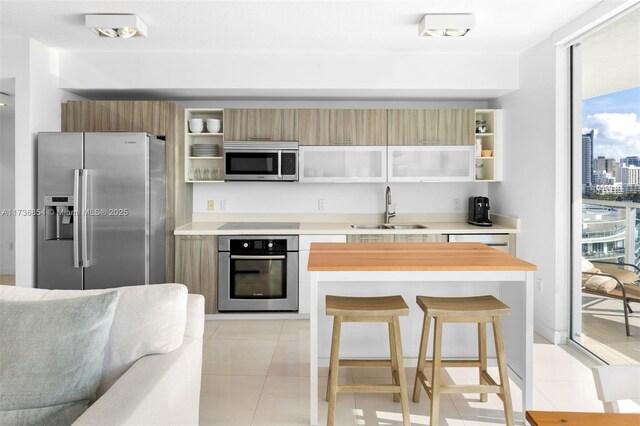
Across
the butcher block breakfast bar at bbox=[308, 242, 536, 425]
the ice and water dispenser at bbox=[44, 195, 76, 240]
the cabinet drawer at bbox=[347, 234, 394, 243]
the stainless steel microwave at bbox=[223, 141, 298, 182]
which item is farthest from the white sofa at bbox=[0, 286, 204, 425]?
the stainless steel microwave at bbox=[223, 141, 298, 182]

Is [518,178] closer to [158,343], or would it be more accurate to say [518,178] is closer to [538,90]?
[538,90]

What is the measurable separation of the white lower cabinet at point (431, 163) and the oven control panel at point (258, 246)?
4.35 feet

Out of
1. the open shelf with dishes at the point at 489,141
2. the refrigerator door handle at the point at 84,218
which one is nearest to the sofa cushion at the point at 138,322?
the refrigerator door handle at the point at 84,218

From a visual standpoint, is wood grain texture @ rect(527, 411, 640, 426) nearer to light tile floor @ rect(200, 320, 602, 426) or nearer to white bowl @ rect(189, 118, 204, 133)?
light tile floor @ rect(200, 320, 602, 426)

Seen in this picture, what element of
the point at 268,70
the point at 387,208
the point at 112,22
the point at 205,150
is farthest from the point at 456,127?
the point at 112,22

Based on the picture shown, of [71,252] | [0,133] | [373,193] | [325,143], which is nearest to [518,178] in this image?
[373,193]

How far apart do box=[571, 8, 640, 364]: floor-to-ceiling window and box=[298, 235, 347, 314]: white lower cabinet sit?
2.06 metres

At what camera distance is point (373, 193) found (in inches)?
203

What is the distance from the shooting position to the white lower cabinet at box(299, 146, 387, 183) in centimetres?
A: 476

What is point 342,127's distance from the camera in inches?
186

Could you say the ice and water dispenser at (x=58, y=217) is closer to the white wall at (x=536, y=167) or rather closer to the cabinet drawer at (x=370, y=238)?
the cabinet drawer at (x=370, y=238)

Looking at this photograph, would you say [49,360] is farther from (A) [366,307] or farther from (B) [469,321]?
(B) [469,321]

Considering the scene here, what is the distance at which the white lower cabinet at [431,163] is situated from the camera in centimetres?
478

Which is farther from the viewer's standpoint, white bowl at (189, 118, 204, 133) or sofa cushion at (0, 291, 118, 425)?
white bowl at (189, 118, 204, 133)
